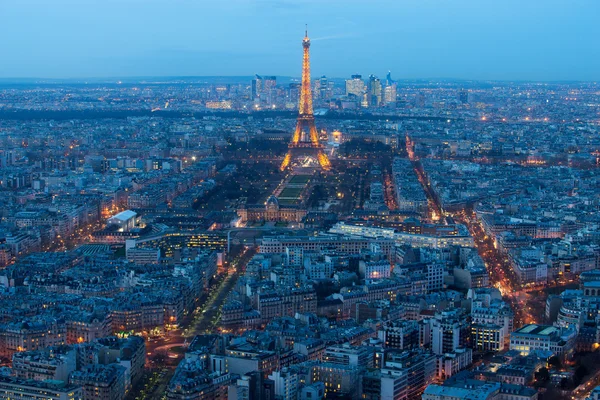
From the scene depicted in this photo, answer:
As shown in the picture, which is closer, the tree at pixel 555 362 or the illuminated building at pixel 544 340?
the tree at pixel 555 362

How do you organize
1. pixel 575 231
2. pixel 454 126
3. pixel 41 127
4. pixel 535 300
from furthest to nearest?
pixel 454 126
pixel 41 127
pixel 575 231
pixel 535 300

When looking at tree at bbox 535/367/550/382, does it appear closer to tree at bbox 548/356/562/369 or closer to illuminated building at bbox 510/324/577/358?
tree at bbox 548/356/562/369

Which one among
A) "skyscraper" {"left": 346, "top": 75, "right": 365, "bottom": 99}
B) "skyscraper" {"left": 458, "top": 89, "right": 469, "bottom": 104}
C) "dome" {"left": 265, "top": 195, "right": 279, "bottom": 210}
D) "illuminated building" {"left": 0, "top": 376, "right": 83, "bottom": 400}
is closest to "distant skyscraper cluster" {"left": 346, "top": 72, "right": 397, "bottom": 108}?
"skyscraper" {"left": 346, "top": 75, "right": 365, "bottom": 99}

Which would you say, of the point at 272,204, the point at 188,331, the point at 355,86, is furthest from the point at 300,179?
the point at 355,86

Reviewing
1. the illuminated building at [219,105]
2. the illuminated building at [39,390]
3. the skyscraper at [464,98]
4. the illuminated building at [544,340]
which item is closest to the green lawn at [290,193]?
the illuminated building at [544,340]

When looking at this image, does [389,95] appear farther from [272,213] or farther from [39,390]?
[39,390]

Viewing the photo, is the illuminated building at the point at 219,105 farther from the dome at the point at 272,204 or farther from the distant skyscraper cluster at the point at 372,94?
the dome at the point at 272,204

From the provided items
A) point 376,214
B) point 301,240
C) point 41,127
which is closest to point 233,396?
point 301,240

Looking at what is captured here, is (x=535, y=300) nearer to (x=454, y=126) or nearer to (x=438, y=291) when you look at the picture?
(x=438, y=291)
